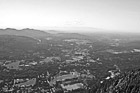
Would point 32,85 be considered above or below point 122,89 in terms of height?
below

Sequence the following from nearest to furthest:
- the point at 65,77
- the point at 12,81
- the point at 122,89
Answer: the point at 122,89 → the point at 12,81 → the point at 65,77

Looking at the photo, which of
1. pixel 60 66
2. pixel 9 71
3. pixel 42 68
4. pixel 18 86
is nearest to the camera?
pixel 18 86

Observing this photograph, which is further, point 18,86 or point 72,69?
point 72,69

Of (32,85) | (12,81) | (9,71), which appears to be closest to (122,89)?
(32,85)

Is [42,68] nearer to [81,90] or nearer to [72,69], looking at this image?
[72,69]

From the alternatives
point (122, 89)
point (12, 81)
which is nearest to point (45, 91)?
point (12, 81)

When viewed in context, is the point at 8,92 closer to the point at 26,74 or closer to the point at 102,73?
the point at 26,74

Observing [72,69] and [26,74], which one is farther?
[72,69]

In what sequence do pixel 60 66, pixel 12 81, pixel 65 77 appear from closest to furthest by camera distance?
pixel 12 81
pixel 65 77
pixel 60 66

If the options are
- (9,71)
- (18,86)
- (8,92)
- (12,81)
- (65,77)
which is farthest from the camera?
(9,71)
